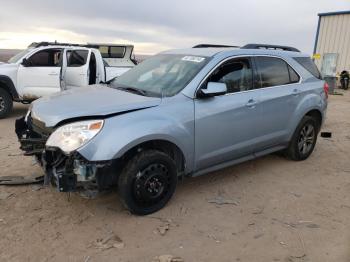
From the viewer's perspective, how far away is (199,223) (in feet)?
12.2

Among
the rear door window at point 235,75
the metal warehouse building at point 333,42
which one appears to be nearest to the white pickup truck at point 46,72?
the rear door window at point 235,75

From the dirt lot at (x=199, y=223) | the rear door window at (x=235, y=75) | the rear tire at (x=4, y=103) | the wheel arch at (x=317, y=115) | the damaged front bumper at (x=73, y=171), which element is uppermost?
the rear door window at (x=235, y=75)

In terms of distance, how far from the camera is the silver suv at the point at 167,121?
11.0ft

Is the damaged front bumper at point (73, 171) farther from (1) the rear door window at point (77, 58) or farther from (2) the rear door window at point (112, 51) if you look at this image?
(2) the rear door window at point (112, 51)

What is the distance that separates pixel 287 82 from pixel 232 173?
149cm

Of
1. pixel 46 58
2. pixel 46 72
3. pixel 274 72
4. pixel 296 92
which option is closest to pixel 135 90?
pixel 274 72

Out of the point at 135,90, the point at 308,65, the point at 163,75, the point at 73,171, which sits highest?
the point at 308,65

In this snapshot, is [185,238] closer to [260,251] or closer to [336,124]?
[260,251]

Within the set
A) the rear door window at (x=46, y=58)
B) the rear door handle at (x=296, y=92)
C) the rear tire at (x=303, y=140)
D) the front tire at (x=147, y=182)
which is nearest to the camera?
the front tire at (x=147, y=182)

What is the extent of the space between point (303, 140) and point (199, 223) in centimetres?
270

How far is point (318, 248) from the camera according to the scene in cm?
333

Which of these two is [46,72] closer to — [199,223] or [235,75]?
[235,75]

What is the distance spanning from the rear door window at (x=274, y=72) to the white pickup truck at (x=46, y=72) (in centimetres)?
475

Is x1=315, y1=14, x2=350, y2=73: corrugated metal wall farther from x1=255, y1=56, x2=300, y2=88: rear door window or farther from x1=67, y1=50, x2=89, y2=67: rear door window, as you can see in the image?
x1=255, y1=56, x2=300, y2=88: rear door window
